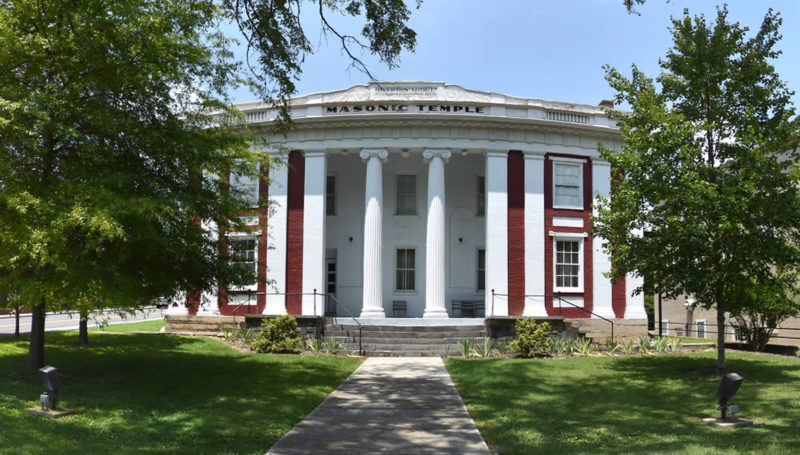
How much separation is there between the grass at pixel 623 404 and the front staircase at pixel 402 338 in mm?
2221

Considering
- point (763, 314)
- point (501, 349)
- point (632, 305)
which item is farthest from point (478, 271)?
point (763, 314)

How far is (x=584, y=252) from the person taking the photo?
22969 millimetres

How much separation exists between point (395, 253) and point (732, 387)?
54.8 ft

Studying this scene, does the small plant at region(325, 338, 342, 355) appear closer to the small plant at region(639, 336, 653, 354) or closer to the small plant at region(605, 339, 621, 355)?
the small plant at region(605, 339, 621, 355)

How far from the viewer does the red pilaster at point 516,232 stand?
22.0m

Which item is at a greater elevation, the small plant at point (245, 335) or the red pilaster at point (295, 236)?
the red pilaster at point (295, 236)

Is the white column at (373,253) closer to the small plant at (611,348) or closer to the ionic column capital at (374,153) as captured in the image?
the ionic column capital at (374,153)

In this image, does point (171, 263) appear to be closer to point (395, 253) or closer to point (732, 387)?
point (732, 387)

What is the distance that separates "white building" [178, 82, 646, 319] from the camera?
71.6ft

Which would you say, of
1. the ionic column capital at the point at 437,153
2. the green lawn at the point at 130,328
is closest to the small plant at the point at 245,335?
the green lawn at the point at 130,328

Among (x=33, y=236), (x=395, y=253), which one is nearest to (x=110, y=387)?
(x=33, y=236)

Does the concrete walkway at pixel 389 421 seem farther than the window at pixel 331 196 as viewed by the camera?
No

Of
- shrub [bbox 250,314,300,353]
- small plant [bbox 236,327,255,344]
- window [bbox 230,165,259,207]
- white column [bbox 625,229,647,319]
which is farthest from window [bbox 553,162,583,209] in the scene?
small plant [bbox 236,327,255,344]

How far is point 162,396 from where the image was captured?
10.9 m
